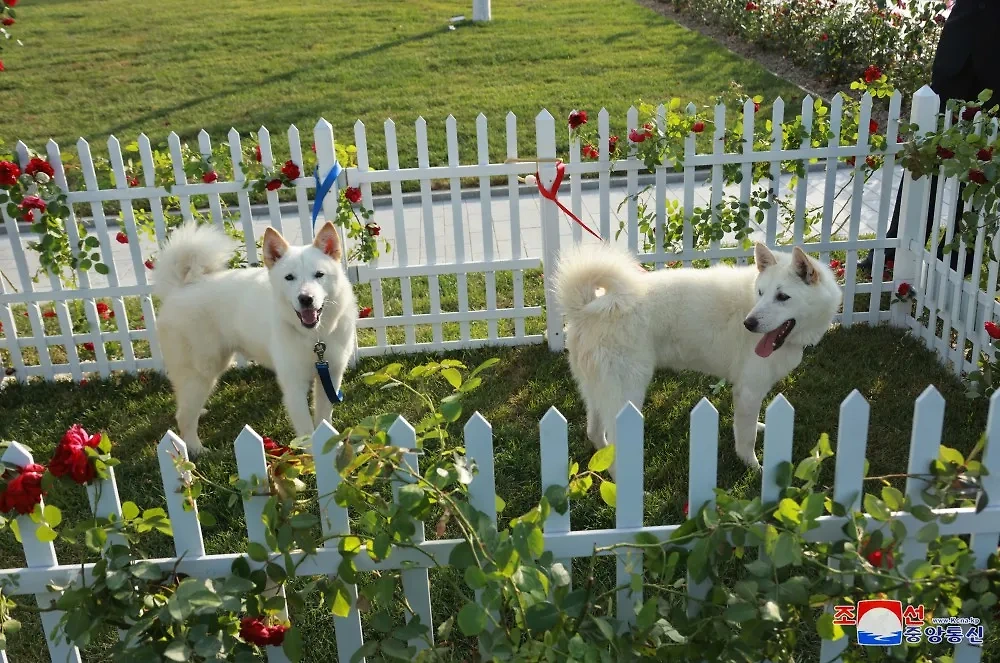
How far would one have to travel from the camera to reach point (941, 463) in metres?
2.20

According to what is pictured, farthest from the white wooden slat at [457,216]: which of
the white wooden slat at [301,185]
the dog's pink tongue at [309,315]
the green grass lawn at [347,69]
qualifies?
the green grass lawn at [347,69]

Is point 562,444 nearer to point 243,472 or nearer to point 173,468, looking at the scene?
point 243,472

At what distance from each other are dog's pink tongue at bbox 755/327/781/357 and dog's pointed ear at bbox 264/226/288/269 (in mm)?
2162

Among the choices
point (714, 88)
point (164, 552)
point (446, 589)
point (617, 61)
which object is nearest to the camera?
point (446, 589)

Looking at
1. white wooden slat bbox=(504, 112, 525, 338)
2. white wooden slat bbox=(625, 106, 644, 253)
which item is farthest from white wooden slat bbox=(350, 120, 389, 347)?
white wooden slat bbox=(625, 106, 644, 253)

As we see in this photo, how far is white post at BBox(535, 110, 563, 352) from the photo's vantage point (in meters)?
4.91

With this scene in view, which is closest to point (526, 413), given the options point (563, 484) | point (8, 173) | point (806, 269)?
point (806, 269)

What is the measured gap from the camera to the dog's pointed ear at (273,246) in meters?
3.59

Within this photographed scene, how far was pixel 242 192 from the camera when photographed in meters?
5.00

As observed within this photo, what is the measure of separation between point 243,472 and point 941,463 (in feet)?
6.25

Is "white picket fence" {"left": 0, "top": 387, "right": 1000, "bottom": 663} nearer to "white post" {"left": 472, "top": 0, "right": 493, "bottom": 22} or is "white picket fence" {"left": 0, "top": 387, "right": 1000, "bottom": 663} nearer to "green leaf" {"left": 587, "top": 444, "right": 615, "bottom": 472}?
"green leaf" {"left": 587, "top": 444, "right": 615, "bottom": 472}

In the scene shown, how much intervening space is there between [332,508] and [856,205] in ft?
14.1

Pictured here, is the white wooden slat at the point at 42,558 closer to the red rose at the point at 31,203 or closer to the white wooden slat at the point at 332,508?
the white wooden slat at the point at 332,508

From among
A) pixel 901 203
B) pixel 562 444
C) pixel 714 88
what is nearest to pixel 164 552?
pixel 562 444
